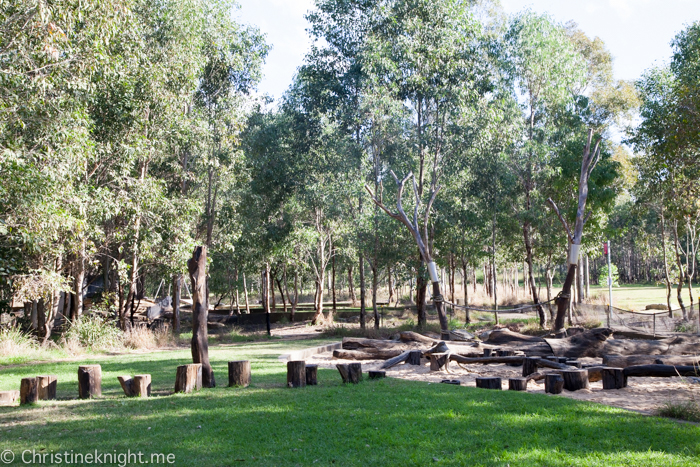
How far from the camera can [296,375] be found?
8.29 metres

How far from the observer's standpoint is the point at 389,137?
20.0 m

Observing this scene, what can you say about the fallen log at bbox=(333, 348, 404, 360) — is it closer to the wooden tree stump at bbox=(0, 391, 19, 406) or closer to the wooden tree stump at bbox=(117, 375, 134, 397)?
the wooden tree stump at bbox=(117, 375, 134, 397)

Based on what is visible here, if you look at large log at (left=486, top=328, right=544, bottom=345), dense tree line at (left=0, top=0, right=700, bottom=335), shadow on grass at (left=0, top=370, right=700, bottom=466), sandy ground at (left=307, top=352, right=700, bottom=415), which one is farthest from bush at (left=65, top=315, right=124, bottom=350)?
large log at (left=486, top=328, right=544, bottom=345)

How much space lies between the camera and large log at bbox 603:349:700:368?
922 cm

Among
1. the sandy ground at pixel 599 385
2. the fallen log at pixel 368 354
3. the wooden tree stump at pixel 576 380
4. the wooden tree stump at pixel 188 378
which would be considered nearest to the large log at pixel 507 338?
the sandy ground at pixel 599 385

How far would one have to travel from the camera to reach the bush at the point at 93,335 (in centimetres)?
1583

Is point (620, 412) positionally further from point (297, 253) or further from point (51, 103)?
point (297, 253)

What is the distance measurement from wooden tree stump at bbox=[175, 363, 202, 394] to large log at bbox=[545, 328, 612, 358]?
806cm

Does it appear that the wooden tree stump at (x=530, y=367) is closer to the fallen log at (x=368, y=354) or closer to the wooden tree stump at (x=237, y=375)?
the fallen log at (x=368, y=354)

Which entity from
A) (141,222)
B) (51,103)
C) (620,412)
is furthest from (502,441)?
(141,222)

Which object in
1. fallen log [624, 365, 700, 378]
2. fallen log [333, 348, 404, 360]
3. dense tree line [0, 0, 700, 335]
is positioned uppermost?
dense tree line [0, 0, 700, 335]

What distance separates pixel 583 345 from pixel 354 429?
818cm

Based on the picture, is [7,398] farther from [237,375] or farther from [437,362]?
[437,362]

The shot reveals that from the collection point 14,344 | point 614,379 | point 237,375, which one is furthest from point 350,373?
point 14,344
